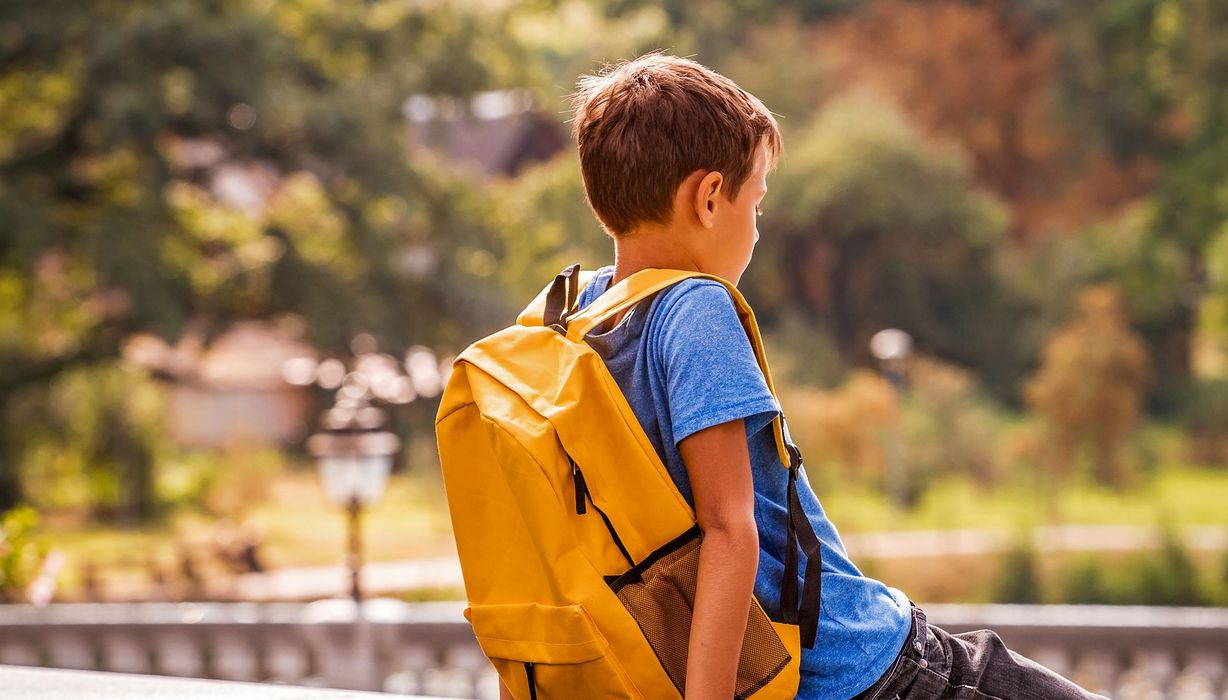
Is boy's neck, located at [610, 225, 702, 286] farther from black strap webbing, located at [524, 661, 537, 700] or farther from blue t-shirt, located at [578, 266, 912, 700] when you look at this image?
black strap webbing, located at [524, 661, 537, 700]

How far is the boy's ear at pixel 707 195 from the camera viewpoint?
141cm

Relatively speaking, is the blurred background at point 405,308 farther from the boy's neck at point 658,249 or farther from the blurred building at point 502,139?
the boy's neck at point 658,249

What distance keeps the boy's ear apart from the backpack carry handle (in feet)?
0.20

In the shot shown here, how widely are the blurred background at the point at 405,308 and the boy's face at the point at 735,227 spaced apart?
15.3ft

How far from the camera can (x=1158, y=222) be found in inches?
1006

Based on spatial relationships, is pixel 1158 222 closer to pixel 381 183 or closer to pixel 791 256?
pixel 791 256

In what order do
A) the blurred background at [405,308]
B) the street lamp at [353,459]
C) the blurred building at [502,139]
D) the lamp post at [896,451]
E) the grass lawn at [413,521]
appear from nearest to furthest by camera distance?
the street lamp at [353,459] < the blurred background at [405,308] < the grass lawn at [413,521] < the lamp post at [896,451] < the blurred building at [502,139]

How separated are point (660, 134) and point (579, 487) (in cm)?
37

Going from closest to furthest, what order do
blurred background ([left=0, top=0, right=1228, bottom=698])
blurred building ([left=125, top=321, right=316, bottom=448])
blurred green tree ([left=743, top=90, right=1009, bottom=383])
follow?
1. blurred background ([left=0, top=0, right=1228, bottom=698])
2. blurred building ([left=125, top=321, right=316, bottom=448])
3. blurred green tree ([left=743, top=90, right=1009, bottom=383])

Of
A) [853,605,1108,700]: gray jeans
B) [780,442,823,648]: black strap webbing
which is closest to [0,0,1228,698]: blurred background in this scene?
[853,605,1108,700]: gray jeans

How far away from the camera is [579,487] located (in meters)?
1.34

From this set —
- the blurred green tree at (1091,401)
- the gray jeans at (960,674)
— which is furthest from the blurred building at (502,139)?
the gray jeans at (960,674)

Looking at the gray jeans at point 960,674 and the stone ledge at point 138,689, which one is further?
the stone ledge at point 138,689

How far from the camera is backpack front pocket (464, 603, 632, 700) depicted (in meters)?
1.35
